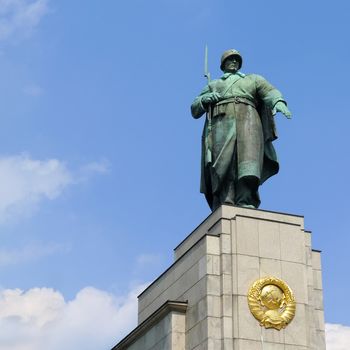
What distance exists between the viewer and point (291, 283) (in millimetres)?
21375

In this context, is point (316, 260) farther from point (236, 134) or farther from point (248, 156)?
point (236, 134)

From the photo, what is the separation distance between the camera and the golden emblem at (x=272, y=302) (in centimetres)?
2067

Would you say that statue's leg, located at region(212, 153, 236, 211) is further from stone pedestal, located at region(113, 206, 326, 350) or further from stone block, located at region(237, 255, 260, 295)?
stone block, located at region(237, 255, 260, 295)

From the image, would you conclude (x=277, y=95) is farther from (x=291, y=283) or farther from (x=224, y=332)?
(x=224, y=332)

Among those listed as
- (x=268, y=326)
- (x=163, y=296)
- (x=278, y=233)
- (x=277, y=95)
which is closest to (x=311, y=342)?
(x=268, y=326)

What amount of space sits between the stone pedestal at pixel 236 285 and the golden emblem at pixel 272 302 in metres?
0.14

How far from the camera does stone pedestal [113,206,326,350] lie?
20500 mm

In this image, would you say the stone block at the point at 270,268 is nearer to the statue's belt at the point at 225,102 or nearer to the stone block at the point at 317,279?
the stone block at the point at 317,279

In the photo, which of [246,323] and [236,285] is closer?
[246,323]

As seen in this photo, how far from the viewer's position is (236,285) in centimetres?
2086

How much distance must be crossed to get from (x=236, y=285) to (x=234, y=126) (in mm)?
4776

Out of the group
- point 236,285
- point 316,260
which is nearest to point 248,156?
point 316,260

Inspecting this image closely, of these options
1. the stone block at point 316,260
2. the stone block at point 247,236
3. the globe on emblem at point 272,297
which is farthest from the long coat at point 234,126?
the globe on emblem at point 272,297

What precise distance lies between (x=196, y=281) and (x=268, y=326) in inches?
81.8
